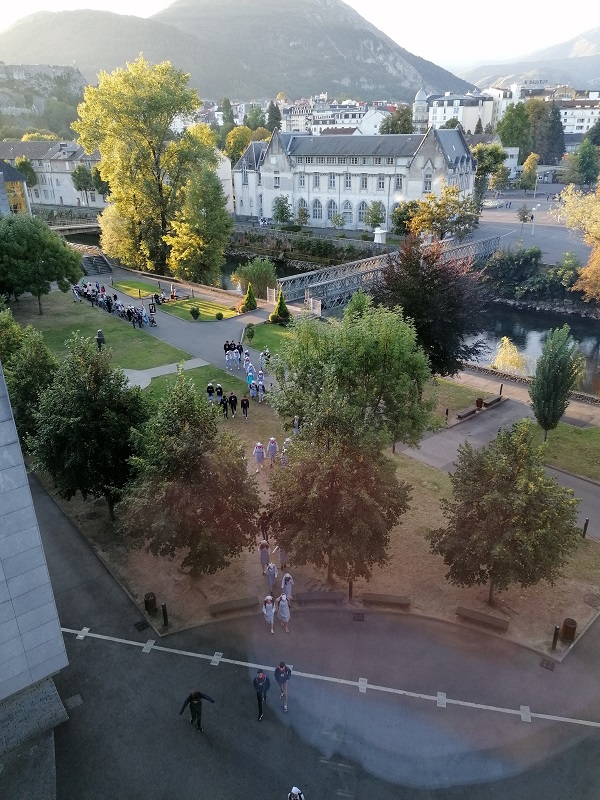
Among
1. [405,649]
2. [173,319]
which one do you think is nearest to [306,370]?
[405,649]

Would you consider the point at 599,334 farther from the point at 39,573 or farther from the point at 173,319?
the point at 39,573

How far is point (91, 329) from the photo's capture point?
3716 centimetres

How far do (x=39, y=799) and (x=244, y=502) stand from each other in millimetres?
7259

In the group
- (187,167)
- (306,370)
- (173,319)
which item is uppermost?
(187,167)

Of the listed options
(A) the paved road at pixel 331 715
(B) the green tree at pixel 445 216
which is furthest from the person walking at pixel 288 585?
(B) the green tree at pixel 445 216

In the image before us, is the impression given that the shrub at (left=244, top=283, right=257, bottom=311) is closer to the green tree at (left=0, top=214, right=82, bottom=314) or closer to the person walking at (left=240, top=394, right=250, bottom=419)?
the green tree at (left=0, top=214, right=82, bottom=314)

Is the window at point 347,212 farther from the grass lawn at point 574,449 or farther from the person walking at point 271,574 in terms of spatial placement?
the person walking at point 271,574

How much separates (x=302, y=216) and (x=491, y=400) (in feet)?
188

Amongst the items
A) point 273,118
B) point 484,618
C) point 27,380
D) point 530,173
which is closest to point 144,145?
point 27,380

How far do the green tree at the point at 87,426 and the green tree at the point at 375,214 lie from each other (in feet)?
198

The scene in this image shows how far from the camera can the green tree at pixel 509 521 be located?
44.5 ft

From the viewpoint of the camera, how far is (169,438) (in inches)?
573

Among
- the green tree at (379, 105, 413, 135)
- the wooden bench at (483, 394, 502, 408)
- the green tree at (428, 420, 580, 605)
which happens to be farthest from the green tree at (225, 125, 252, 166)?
the green tree at (428, 420, 580, 605)

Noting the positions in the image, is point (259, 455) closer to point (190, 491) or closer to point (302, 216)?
point (190, 491)
